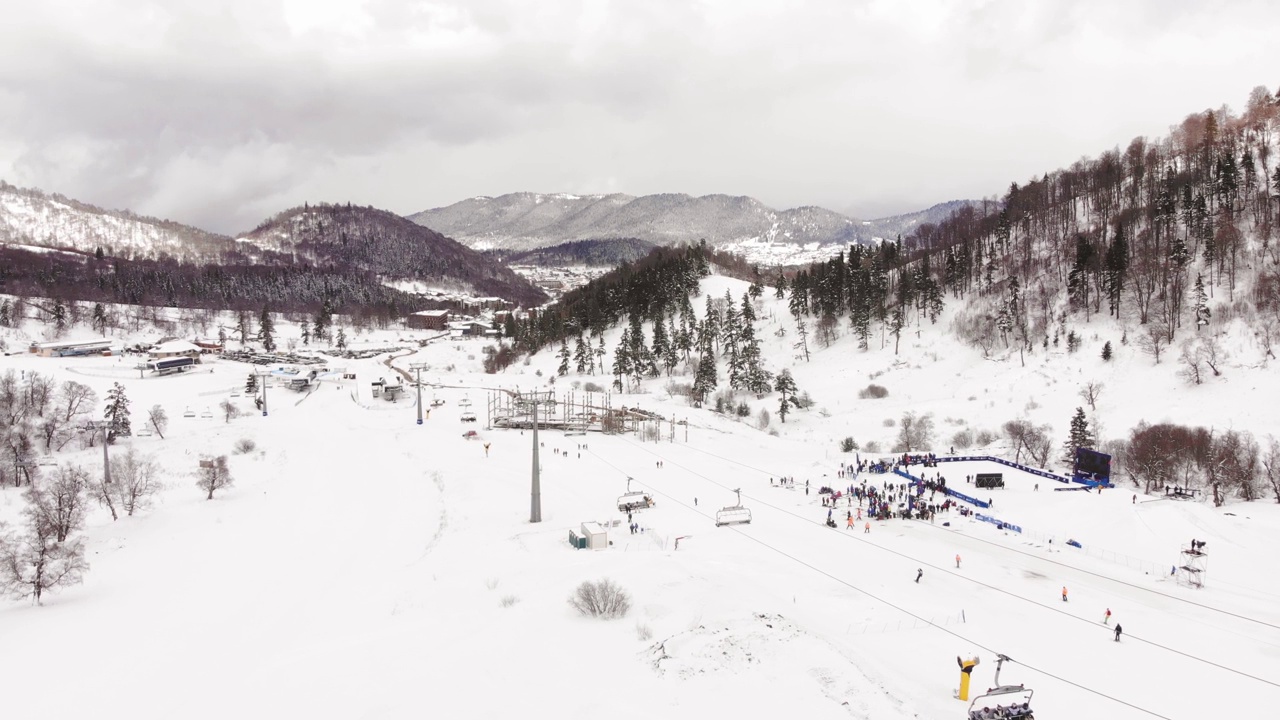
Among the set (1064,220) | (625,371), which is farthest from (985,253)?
(625,371)

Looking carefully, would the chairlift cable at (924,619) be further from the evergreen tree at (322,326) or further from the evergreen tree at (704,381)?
the evergreen tree at (322,326)

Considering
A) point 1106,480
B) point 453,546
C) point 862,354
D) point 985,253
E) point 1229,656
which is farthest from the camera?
point 985,253

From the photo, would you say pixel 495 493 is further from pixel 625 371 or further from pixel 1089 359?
pixel 1089 359

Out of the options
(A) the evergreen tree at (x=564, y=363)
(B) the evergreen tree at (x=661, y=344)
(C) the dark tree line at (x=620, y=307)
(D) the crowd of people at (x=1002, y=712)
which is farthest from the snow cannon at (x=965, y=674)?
(C) the dark tree line at (x=620, y=307)

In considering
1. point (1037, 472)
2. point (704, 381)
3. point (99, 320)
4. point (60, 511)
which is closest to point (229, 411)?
point (60, 511)

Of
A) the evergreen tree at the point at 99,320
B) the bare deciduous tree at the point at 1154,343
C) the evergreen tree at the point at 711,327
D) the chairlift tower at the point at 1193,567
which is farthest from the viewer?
the evergreen tree at the point at 99,320

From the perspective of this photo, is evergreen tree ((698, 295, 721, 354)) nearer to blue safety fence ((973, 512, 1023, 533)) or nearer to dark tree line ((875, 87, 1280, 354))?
dark tree line ((875, 87, 1280, 354))

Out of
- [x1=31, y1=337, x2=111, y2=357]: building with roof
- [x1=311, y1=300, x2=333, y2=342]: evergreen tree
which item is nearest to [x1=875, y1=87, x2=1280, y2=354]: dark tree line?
[x1=311, y1=300, x2=333, y2=342]: evergreen tree
